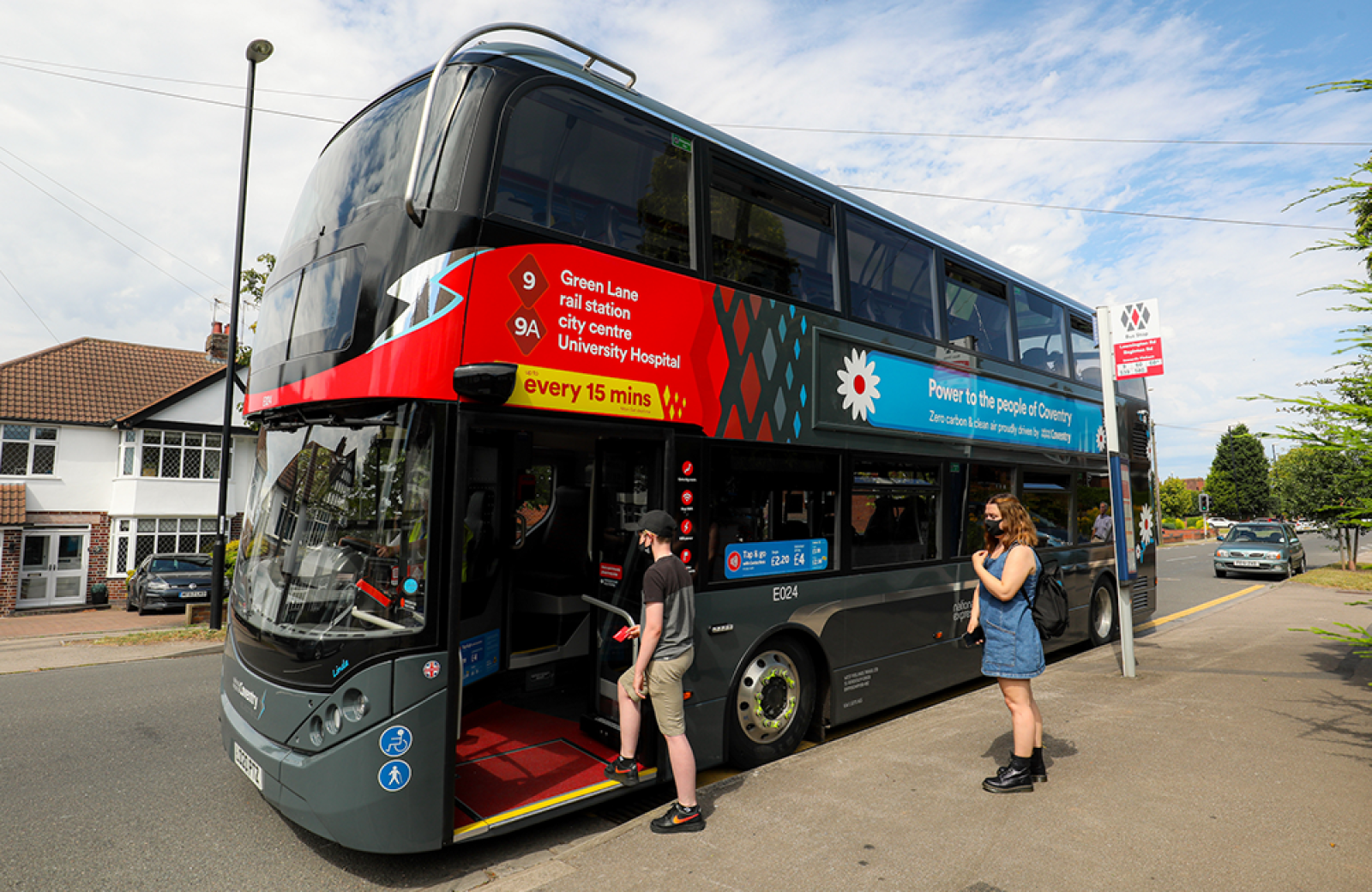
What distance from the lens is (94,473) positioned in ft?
85.3


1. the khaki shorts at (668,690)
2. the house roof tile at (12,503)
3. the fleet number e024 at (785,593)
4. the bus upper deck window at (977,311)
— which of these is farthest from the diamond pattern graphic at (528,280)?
the house roof tile at (12,503)

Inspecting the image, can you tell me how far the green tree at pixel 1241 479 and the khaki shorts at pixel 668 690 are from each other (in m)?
97.7

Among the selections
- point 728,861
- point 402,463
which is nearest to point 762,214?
point 402,463

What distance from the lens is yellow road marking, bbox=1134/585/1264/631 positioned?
42.7ft

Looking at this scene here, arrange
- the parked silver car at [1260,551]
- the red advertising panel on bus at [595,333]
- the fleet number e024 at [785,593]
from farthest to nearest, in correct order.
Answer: the parked silver car at [1260,551] < the fleet number e024 at [785,593] < the red advertising panel on bus at [595,333]

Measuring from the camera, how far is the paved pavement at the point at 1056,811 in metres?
3.74

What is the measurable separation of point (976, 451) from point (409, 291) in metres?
5.92

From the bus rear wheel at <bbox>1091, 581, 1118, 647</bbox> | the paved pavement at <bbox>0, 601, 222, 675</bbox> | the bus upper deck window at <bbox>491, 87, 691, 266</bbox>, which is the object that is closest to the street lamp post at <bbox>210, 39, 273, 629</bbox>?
the paved pavement at <bbox>0, 601, 222, 675</bbox>

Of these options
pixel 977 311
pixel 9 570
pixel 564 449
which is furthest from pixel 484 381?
pixel 9 570

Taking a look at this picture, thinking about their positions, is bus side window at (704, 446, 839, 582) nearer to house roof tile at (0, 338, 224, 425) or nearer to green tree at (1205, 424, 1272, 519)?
house roof tile at (0, 338, 224, 425)

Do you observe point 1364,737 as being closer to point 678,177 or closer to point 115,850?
point 678,177

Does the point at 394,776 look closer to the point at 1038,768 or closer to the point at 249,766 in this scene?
the point at 249,766

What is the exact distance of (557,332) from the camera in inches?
168

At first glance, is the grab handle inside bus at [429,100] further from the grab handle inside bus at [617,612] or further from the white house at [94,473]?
the white house at [94,473]
